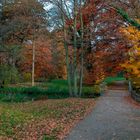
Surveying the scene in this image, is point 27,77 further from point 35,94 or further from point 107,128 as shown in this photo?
point 107,128

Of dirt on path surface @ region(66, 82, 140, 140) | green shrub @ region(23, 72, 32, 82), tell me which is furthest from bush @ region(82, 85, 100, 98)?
green shrub @ region(23, 72, 32, 82)

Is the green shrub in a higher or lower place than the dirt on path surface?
higher

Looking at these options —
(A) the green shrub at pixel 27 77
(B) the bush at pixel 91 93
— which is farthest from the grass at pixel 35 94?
(A) the green shrub at pixel 27 77

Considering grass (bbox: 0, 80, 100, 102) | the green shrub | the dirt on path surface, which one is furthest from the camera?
the green shrub

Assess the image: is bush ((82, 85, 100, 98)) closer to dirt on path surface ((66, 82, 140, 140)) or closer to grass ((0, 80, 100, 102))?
grass ((0, 80, 100, 102))

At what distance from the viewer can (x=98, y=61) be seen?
120 feet

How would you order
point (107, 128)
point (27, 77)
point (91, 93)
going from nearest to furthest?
point (107, 128) → point (91, 93) → point (27, 77)

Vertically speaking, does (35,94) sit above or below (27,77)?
below

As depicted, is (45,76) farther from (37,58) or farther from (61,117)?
(61,117)

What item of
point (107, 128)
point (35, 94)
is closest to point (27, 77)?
point (35, 94)

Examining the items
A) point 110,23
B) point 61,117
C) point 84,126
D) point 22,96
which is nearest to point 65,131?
point 84,126

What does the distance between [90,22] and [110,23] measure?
7.59 feet

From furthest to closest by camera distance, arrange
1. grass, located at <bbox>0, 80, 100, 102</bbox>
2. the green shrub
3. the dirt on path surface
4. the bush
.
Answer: the green shrub, the bush, grass, located at <bbox>0, 80, 100, 102</bbox>, the dirt on path surface

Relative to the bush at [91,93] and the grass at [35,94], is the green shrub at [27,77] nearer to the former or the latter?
the grass at [35,94]
